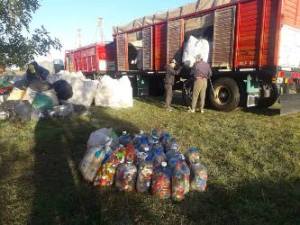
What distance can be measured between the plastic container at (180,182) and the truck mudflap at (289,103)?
5002 mm

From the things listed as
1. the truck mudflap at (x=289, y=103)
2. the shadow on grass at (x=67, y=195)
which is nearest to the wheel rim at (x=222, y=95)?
the truck mudflap at (x=289, y=103)

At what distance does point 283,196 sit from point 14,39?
498 cm

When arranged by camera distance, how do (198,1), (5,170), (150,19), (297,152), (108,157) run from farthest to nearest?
(150,19) < (198,1) < (297,152) < (5,170) < (108,157)

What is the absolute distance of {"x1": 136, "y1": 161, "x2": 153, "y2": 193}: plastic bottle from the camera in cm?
318

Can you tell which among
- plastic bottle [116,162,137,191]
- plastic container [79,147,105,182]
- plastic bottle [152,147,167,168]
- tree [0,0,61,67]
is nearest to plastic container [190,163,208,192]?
plastic bottle [152,147,167,168]

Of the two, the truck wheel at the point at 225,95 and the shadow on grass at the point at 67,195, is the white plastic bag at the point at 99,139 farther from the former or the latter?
the truck wheel at the point at 225,95

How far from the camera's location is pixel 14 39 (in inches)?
207

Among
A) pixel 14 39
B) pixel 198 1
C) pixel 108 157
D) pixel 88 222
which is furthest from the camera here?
pixel 198 1

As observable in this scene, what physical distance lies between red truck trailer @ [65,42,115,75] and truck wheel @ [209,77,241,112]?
22.0 feet

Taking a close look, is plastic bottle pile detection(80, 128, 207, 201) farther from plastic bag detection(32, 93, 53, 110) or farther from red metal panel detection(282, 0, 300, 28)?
red metal panel detection(282, 0, 300, 28)

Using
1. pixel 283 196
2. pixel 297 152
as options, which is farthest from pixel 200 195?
pixel 297 152

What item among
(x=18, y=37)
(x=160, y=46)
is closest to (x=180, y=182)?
(x=18, y=37)

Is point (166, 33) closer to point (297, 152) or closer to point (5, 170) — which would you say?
point (297, 152)

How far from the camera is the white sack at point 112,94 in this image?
28.9 ft
